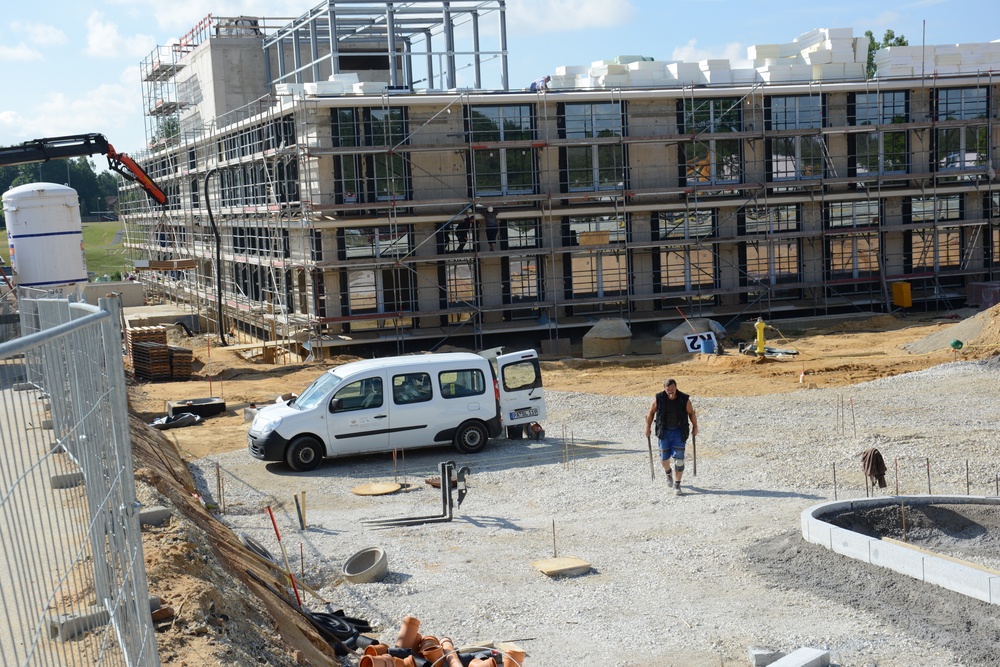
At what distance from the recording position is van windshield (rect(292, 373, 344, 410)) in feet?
55.7

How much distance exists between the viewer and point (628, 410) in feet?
69.7

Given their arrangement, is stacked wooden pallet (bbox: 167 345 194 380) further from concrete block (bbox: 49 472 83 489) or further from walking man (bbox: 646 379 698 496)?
concrete block (bbox: 49 472 83 489)

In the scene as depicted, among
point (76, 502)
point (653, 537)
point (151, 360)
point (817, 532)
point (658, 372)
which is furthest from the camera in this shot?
point (151, 360)

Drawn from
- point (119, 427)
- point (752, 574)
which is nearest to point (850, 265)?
point (752, 574)

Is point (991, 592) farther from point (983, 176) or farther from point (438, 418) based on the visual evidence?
point (983, 176)

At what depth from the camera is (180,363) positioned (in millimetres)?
29328

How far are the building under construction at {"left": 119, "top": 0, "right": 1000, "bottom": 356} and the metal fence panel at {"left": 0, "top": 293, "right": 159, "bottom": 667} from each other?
2608cm

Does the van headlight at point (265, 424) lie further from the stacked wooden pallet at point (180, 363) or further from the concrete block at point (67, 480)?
the stacked wooden pallet at point (180, 363)

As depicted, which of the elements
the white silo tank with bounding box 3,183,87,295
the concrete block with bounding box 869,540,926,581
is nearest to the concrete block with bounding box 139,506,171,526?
the concrete block with bounding box 869,540,926,581

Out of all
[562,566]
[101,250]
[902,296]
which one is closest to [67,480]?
[562,566]

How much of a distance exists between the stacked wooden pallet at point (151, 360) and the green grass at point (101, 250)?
42913mm

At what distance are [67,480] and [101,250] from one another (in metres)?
93.7

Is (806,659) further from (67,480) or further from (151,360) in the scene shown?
(151,360)

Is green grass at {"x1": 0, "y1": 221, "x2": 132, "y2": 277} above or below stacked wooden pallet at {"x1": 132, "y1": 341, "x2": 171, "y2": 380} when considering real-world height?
above
